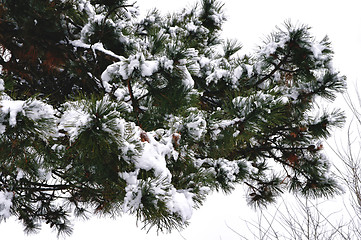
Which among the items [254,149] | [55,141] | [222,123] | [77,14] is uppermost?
[77,14]

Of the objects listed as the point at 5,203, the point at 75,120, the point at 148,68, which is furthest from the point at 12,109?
the point at 5,203

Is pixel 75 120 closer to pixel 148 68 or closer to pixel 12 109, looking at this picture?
pixel 12 109

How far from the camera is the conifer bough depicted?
1.28m

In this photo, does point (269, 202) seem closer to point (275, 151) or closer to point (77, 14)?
point (275, 151)

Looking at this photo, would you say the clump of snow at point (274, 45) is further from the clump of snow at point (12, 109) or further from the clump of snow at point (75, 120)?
the clump of snow at point (12, 109)

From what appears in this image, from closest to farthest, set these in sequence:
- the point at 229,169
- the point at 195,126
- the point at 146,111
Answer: the point at 195,126 → the point at 146,111 → the point at 229,169

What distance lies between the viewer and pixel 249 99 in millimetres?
1719

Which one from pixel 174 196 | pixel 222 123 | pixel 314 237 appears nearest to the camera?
pixel 174 196

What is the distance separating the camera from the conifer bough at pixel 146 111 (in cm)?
128

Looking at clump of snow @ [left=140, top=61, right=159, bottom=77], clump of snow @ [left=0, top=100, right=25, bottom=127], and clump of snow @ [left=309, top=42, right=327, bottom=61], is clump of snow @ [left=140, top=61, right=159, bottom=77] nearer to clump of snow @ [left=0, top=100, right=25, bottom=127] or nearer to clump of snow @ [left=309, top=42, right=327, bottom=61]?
clump of snow @ [left=0, top=100, right=25, bottom=127]

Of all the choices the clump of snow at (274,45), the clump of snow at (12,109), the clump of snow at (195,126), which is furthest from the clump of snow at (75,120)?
the clump of snow at (274,45)

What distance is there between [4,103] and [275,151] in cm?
333

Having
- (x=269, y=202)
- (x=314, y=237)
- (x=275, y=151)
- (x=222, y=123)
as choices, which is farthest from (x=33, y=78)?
(x=314, y=237)

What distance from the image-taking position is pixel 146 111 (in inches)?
87.9
